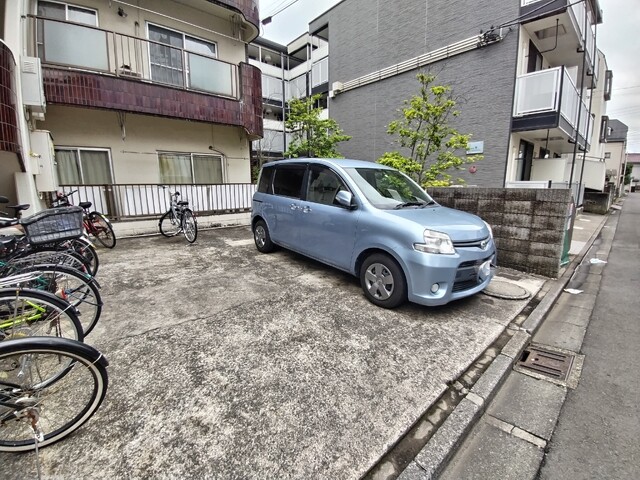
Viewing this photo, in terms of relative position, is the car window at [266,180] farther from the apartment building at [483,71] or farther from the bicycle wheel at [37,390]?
the apartment building at [483,71]

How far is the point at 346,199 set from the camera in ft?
11.8

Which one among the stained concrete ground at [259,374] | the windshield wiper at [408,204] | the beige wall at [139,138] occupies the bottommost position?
the stained concrete ground at [259,374]

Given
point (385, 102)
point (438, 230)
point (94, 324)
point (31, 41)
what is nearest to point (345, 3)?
point (385, 102)

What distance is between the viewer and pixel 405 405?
204cm

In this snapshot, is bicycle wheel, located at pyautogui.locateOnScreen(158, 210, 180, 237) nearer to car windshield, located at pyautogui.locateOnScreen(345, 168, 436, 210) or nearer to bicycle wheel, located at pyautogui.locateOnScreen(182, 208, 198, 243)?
bicycle wheel, located at pyautogui.locateOnScreen(182, 208, 198, 243)

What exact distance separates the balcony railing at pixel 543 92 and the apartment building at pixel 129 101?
7.26 m

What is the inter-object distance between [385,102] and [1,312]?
12020mm

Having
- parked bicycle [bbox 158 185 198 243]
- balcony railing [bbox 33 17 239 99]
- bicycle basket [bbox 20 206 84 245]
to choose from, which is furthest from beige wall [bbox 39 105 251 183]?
bicycle basket [bbox 20 206 84 245]

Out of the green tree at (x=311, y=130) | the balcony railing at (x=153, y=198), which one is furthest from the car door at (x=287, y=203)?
the green tree at (x=311, y=130)

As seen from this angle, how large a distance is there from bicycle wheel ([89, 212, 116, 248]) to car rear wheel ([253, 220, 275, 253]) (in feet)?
9.33

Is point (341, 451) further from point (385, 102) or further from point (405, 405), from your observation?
point (385, 102)

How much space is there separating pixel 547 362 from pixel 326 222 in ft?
9.04

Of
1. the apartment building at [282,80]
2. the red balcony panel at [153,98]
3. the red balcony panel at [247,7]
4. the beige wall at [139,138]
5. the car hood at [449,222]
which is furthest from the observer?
the apartment building at [282,80]

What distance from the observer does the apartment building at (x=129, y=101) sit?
5277 mm
